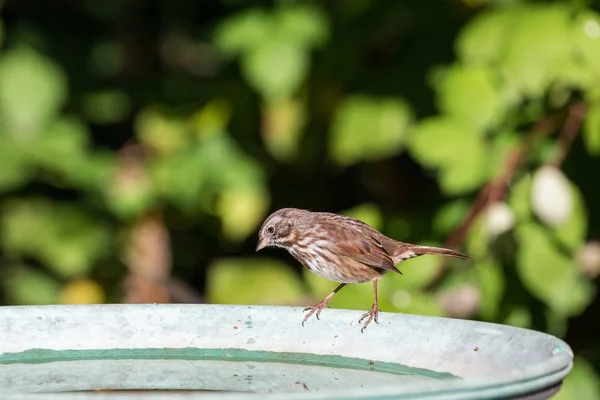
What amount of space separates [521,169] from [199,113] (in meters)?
2.08

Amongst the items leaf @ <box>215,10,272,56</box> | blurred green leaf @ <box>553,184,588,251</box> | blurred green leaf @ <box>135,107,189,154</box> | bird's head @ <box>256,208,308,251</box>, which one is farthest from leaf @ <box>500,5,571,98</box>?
blurred green leaf @ <box>135,107,189,154</box>

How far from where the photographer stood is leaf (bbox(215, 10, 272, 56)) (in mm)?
5418

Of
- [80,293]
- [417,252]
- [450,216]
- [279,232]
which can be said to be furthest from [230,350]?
[80,293]

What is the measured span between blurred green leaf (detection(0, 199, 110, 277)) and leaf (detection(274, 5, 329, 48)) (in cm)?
148

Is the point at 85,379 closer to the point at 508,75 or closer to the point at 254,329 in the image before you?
the point at 254,329

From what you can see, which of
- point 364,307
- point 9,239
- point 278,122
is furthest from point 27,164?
point 364,307

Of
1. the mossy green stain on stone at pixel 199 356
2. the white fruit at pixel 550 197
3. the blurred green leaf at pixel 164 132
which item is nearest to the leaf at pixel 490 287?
the white fruit at pixel 550 197

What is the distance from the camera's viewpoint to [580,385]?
5.16 metres

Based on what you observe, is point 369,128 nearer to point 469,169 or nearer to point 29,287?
point 469,169

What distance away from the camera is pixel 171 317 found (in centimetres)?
291

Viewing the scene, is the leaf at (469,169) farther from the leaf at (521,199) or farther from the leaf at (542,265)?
the leaf at (542,265)

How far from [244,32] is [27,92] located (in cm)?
111

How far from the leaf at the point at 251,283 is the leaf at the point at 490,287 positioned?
139 centimetres

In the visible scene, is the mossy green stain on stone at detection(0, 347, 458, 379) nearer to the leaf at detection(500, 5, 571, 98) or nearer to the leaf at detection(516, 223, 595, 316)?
Result: the leaf at detection(516, 223, 595, 316)
